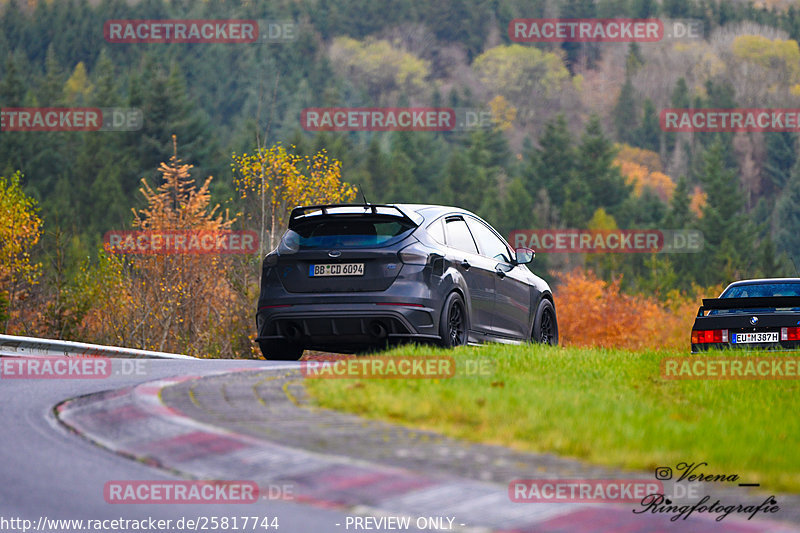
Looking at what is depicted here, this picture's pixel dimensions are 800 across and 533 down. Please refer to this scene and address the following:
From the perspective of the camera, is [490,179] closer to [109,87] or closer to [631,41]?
[109,87]

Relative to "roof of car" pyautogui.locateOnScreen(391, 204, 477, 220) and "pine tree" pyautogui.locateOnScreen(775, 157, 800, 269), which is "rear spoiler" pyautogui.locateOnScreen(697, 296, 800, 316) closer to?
"roof of car" pyautogui.locateOnScreen(391, 204, 477, 220)

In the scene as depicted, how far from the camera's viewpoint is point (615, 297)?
90.8m

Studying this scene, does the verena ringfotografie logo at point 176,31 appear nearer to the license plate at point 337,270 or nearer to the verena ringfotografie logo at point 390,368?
the license plate at point 337,270

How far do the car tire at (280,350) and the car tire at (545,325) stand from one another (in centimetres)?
339

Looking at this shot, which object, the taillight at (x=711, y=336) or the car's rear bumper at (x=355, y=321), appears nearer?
the car's rear bumper at (x=355, y=321)

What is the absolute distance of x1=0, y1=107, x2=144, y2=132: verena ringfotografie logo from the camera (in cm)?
9562

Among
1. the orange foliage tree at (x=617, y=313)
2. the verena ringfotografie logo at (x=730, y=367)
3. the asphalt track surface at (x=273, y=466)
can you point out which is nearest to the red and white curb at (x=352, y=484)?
the asphalt track surface at (x=273, y=466)

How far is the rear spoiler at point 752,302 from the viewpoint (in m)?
15.8

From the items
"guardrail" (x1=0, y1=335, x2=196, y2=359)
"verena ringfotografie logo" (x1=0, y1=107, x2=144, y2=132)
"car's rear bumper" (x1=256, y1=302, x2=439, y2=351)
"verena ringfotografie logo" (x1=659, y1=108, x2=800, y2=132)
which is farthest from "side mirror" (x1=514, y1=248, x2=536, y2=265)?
"verena ringfotografie logo" (x1=659, y1=108, x2=800, y2=132)

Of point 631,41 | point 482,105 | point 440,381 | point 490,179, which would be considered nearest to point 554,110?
point 631,41

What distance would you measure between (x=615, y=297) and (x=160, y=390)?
83.9 meters

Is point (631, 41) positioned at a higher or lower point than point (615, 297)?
higher

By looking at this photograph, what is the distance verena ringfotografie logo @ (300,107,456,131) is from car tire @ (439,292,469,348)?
3849 inches

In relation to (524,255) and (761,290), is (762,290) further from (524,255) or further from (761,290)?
(524,255)
